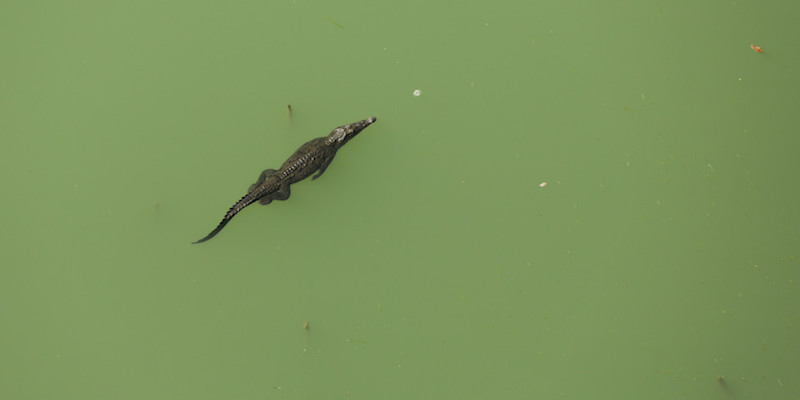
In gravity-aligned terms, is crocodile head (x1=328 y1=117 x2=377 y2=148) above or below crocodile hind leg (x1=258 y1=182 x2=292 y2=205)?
above

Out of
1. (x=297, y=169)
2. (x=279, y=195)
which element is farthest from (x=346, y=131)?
(x=279, y=195)

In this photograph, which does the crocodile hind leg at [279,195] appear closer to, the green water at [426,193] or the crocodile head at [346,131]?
the green water at [426,193]

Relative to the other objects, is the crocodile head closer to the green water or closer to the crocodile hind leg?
the green water

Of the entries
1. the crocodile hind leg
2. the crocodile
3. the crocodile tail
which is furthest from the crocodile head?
the crocodile tail

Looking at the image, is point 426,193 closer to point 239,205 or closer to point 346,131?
point 346,131

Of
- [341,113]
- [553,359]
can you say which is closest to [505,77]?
[341,113]

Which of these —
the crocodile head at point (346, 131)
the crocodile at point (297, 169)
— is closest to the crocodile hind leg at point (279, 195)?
the crocodile at point (297, 169)
